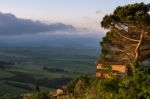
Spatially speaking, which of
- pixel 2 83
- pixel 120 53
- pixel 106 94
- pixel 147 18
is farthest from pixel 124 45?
pixel 2 83

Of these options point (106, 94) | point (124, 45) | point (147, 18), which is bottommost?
point (106, 94)

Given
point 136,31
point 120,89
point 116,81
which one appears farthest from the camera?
point 136,31

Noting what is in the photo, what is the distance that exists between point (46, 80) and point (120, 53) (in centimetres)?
14569

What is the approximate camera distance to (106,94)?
3475 cm

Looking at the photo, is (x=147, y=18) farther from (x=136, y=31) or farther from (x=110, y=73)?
(x=110, y=73)

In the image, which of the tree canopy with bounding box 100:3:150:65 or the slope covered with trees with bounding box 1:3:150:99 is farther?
the tree canopy with bounding box 100:3:150:65

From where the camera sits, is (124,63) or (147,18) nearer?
(147,18)

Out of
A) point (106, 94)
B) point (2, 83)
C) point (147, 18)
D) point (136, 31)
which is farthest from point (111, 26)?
point (2, 83)

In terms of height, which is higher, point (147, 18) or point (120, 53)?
point (147, 18)

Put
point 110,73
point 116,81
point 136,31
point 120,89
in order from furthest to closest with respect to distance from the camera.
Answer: point 110,73
point 136,31
point 116,81
point 120,89

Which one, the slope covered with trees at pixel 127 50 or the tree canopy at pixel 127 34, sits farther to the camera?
the tree canopy at pixel 127 34

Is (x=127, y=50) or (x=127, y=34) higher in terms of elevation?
(x=127, y=34)

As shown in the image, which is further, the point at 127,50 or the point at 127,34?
the point at 127,50

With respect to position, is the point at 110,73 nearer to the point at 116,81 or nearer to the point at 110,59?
the point at 110,59
